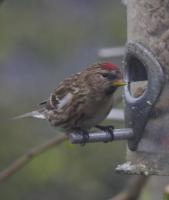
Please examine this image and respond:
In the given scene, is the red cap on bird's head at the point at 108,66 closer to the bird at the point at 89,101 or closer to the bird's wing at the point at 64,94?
the bird at the point at 89,101

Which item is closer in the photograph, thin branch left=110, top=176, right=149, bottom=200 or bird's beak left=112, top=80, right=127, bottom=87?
bird's beak left=112, top=80, right=127, bottom=87

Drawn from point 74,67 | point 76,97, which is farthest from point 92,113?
point 74,67

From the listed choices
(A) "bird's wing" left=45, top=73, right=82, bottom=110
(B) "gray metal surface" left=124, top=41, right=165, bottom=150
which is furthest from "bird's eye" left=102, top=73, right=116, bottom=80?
(A) "bird's wing" left=45, top=73, right=82, bottom=110

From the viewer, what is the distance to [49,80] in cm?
1034

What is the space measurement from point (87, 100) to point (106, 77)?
0.60 feet

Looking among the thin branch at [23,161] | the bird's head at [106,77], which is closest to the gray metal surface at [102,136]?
the bird's head at [106,77]

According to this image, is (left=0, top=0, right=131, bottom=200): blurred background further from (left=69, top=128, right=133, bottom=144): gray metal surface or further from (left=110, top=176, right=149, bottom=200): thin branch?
Answer: (left=69, top=128, right=133, bottom=144): gray metal surface

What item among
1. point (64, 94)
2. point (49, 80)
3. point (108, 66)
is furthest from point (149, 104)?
point (49, 80)

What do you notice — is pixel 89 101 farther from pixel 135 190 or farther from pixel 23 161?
pixel 135 190

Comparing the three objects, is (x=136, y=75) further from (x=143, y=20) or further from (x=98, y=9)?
(x=98, y=9)

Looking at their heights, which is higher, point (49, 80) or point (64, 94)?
point (64, 94)

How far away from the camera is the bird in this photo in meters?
6.11

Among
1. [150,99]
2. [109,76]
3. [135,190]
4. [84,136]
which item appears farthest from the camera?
[135,190]

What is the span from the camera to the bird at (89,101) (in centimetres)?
611
